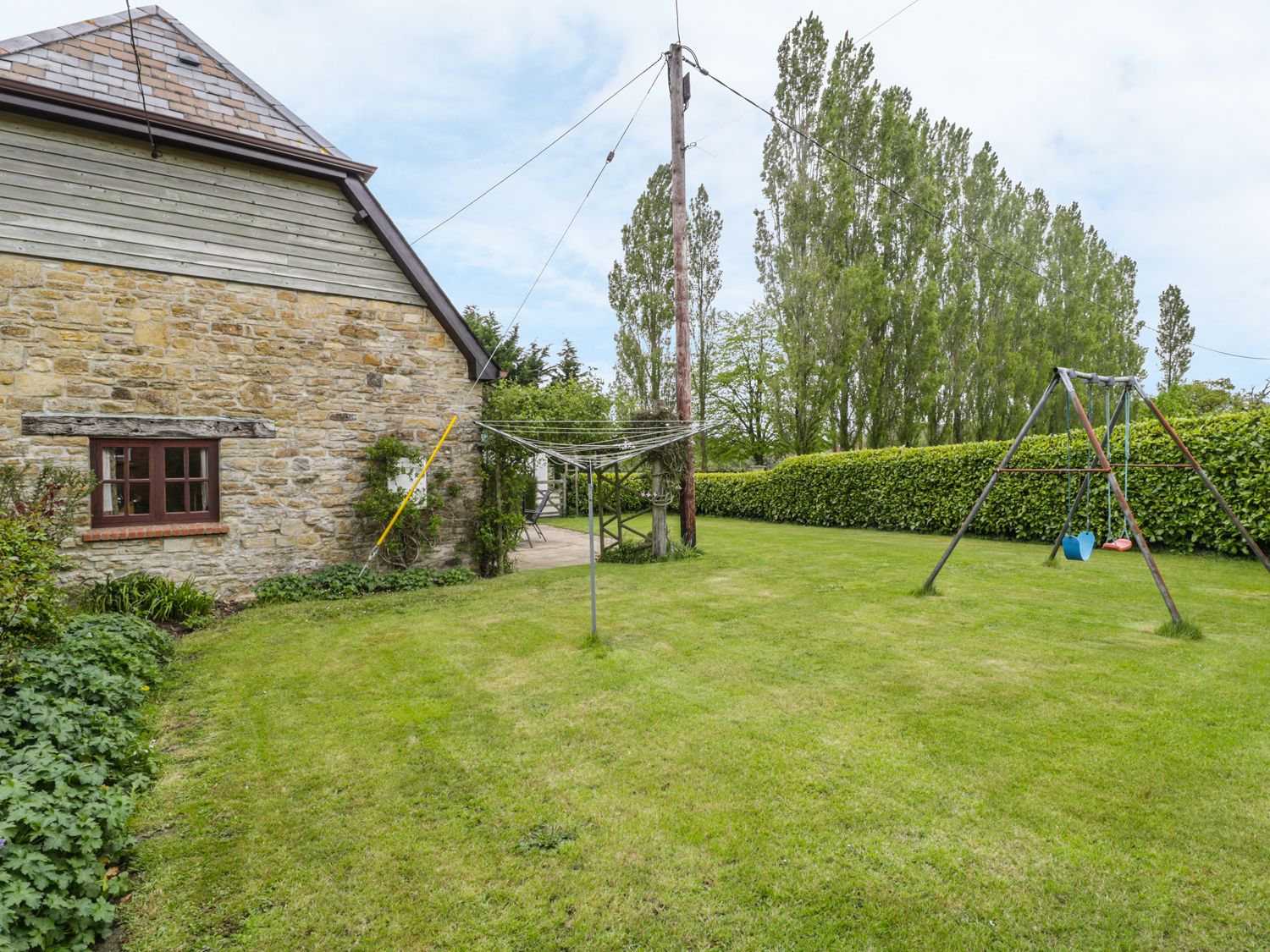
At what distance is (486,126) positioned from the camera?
10258 millimetres

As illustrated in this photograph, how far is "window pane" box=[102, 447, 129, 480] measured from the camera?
6.60 metres

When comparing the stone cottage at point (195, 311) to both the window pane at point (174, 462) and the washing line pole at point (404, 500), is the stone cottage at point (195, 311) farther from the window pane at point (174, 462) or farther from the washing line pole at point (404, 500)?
the washing line pole at point (404, 500)

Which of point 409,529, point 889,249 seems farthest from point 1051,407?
point 409,529

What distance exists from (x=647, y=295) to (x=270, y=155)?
17017 mm

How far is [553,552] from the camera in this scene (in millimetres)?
11859

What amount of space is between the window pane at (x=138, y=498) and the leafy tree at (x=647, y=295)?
16.9m

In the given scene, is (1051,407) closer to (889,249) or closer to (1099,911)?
(889,249)

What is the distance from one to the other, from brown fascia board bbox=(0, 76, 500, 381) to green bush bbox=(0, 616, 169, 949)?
221 inches

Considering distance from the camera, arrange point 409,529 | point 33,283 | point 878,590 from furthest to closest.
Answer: point 409,529 < point 878,590 < point 33,283

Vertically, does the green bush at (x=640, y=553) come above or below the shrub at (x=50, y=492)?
below

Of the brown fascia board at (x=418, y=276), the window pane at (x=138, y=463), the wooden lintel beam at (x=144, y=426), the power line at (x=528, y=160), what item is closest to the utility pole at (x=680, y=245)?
the power line at (x=528, y=160)

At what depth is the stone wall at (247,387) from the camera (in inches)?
247

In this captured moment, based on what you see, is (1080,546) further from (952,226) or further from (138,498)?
(952,226)

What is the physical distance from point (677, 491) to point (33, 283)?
8695mm
